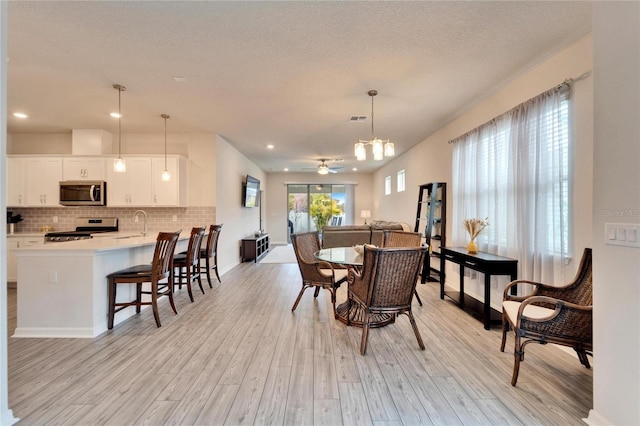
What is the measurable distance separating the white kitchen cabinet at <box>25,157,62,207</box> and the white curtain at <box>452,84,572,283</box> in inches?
278

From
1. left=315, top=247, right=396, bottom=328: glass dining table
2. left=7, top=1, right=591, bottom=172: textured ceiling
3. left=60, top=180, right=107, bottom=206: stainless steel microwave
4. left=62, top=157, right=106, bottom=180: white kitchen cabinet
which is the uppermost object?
left=7, top=1, right=591, bottom=172: textured ceiling

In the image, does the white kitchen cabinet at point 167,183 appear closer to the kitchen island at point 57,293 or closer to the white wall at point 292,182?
the kitchen island at point 57,293

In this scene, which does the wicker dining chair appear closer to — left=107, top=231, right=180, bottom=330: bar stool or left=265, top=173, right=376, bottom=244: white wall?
left=107, top=231, right=180, bottom=330: bar stool

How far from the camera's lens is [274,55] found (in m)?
2.74

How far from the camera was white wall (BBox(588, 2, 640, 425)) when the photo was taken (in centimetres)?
149

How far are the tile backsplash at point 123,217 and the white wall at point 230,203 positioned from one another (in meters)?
0.42

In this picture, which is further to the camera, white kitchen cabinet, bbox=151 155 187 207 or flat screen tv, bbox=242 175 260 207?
flat screen tv, bbox=242 175 260 207

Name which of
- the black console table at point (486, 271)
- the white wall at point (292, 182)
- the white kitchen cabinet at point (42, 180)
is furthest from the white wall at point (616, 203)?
the white wall at point (292, 182)

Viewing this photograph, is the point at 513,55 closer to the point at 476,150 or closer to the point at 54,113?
the point at 476,150

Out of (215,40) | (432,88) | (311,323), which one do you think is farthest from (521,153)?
(215,40)

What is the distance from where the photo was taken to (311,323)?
10.6 feet

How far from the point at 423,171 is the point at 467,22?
4035 mm

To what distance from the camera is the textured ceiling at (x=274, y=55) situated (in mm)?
2162

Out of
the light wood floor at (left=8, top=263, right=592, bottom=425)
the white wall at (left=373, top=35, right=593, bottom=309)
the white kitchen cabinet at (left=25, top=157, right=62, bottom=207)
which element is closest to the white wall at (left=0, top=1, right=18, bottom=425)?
the light wood floor at (left=8, top=263, right=592, bottom=425)
